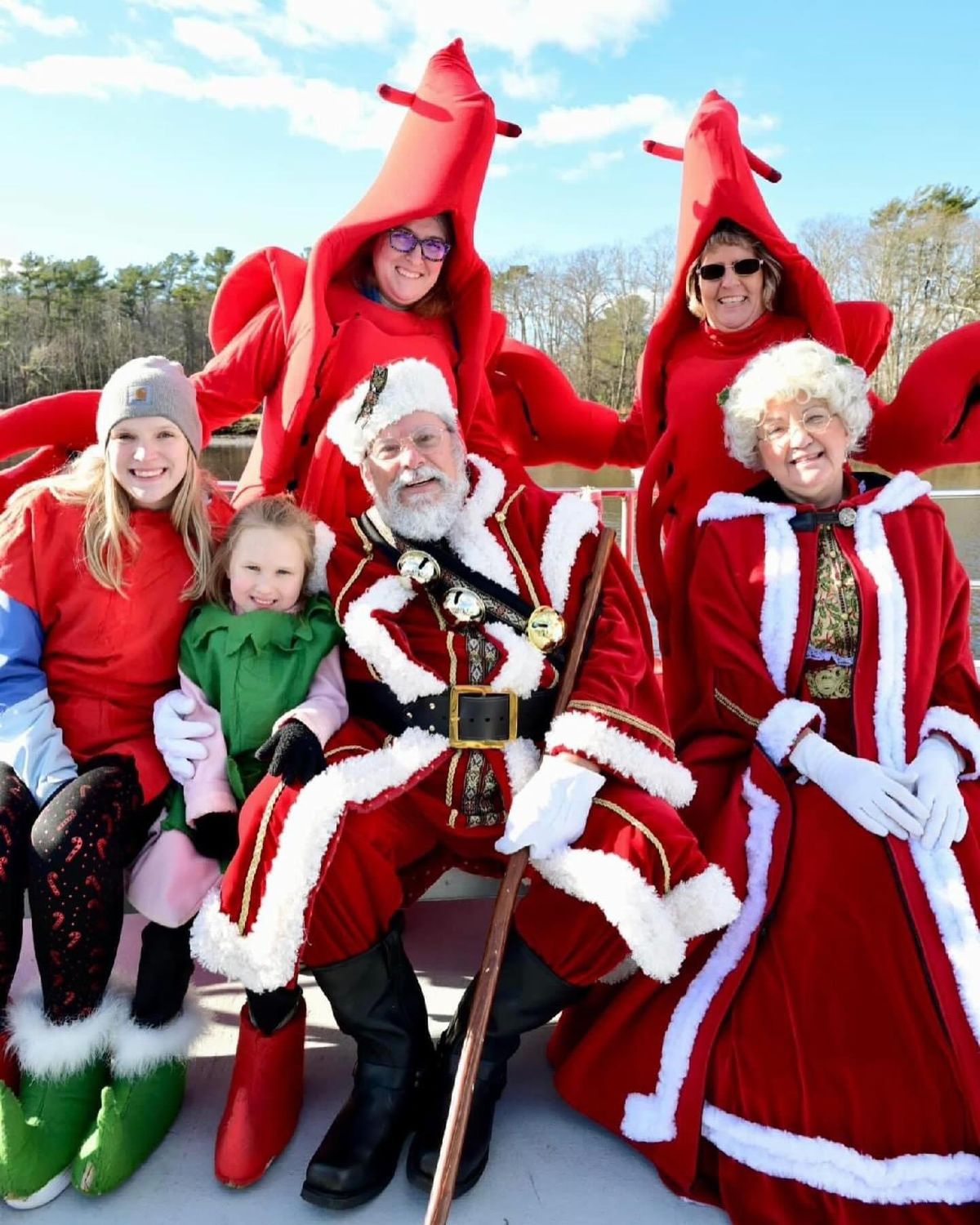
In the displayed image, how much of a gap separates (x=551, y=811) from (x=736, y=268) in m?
1.83

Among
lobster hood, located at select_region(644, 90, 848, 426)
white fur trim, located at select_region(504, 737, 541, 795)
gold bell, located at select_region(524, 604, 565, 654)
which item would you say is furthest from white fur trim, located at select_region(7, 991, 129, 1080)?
lobster hood, located at select_region(644, 90, 848, 426)

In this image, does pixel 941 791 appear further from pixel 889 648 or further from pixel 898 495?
pixel 898 495

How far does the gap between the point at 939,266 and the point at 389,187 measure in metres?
42.6

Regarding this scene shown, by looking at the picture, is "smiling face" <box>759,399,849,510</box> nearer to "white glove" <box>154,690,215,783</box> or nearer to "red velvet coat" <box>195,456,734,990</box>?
"red velvet coat" <box>195,456,734,990</box>

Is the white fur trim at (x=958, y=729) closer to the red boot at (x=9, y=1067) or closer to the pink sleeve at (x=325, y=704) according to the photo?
the pink sleeve at (x=325, y=704)

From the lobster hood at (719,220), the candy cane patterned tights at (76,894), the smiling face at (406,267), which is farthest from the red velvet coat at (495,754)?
the lobster hood at (719,220)

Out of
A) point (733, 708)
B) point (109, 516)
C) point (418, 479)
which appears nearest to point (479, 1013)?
point (733, 708)

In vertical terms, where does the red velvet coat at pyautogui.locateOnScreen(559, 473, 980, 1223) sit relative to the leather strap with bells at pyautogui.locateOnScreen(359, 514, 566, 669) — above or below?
below

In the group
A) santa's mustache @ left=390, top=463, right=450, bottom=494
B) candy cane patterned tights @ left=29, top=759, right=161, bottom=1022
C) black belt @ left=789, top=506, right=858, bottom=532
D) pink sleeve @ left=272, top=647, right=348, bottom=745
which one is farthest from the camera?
black belt @ left=789, top=506, right=858, bottom=532

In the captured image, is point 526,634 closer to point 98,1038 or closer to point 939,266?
point 98,1038

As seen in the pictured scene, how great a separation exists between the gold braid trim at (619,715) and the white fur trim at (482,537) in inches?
12.9

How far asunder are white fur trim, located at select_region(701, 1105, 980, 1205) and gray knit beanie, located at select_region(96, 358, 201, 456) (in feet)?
6.33

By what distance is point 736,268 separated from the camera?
270cm

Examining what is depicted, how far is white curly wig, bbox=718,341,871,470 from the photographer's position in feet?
7.09
